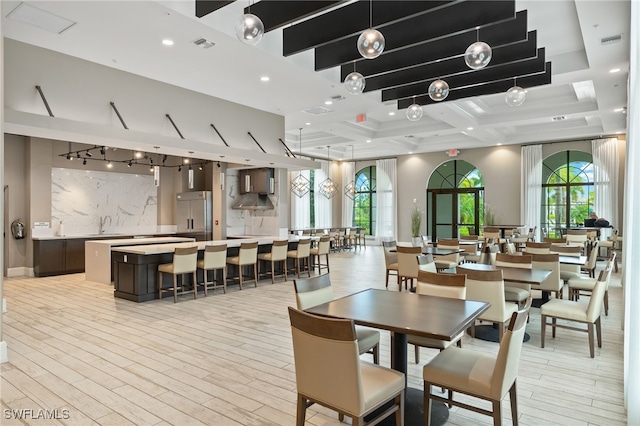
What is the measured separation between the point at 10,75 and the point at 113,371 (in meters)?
4.42

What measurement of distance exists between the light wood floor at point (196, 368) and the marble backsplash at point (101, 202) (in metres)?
4.68

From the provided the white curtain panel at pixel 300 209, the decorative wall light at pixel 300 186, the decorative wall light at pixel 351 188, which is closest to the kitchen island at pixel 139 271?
the decorative wall light at pixel 300 186

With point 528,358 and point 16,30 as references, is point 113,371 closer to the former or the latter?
point 528,358

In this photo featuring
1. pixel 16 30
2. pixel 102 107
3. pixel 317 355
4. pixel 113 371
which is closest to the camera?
pixel 317 355

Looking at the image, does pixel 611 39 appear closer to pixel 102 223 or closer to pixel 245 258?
pixel 245 258

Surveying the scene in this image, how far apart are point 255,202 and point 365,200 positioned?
8.07 m

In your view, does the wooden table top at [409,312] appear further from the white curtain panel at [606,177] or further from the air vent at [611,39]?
the white curtain panel at [606,177]

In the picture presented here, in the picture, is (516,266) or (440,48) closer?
(516,266)

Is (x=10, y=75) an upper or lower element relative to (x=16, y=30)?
lower

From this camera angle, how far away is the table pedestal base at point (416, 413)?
266 centimetres

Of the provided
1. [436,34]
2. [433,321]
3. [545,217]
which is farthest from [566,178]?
[433,321]

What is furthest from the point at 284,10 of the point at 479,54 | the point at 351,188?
the point at 351,188

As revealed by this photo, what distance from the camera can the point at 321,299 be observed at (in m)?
3.36

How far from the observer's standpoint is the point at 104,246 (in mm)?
8227
